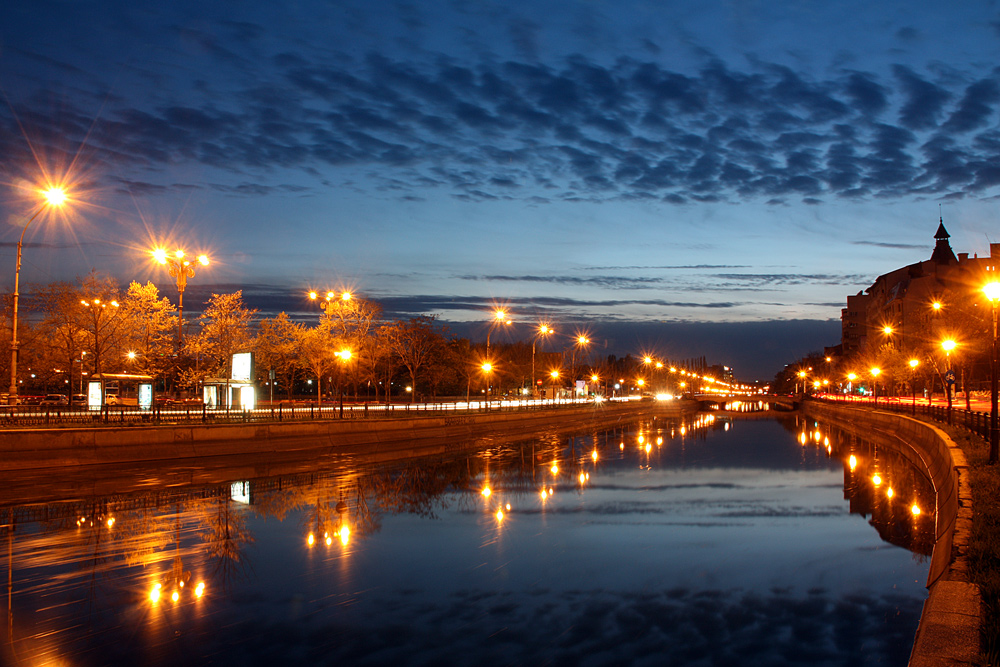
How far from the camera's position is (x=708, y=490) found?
89.4ft

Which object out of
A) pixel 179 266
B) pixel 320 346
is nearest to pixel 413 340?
pixel 320 346

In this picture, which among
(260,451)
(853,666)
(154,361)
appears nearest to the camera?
(853,666)

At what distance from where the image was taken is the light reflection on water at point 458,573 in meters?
10.1

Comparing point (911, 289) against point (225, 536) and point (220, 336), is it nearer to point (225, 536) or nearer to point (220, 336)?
point (220, 336)

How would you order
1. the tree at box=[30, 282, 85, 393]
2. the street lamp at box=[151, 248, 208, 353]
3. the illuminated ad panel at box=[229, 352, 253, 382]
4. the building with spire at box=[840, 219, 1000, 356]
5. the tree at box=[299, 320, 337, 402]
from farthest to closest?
the building with spire at box=[840, 219, 1000, 356] < the tree at box=[299, 320, 337, 402] < the tree at box=[30, 282, 85, 393] < the illuminated ad panel at box=[229, 352, 253, 382] < the street lamp at box=[151, 248, 208, 353]

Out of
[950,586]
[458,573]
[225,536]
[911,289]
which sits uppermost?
[911,289]

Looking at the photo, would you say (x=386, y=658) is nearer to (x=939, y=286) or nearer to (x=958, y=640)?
(x=958, y=640)

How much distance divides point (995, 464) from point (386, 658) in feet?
62.2

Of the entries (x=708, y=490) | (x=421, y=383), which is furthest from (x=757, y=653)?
(x=421, y=383)

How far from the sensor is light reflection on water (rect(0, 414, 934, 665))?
1011cm

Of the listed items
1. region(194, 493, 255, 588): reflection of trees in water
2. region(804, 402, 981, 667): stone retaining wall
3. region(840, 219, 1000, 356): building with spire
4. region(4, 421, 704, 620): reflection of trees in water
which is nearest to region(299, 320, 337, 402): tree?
region(4, 421, 704, 620): reflection of trees in water

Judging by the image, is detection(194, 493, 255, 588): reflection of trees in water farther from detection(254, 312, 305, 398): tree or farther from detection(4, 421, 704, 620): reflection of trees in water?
detection(254, 312, 305, 398): tree

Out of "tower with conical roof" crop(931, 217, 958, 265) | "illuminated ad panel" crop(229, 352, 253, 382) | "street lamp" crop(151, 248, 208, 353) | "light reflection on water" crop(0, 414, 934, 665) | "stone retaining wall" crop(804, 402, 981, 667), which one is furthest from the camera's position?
"tower with conical roof" crop(931, 217, 958, 265)

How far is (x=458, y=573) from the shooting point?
556 inches
